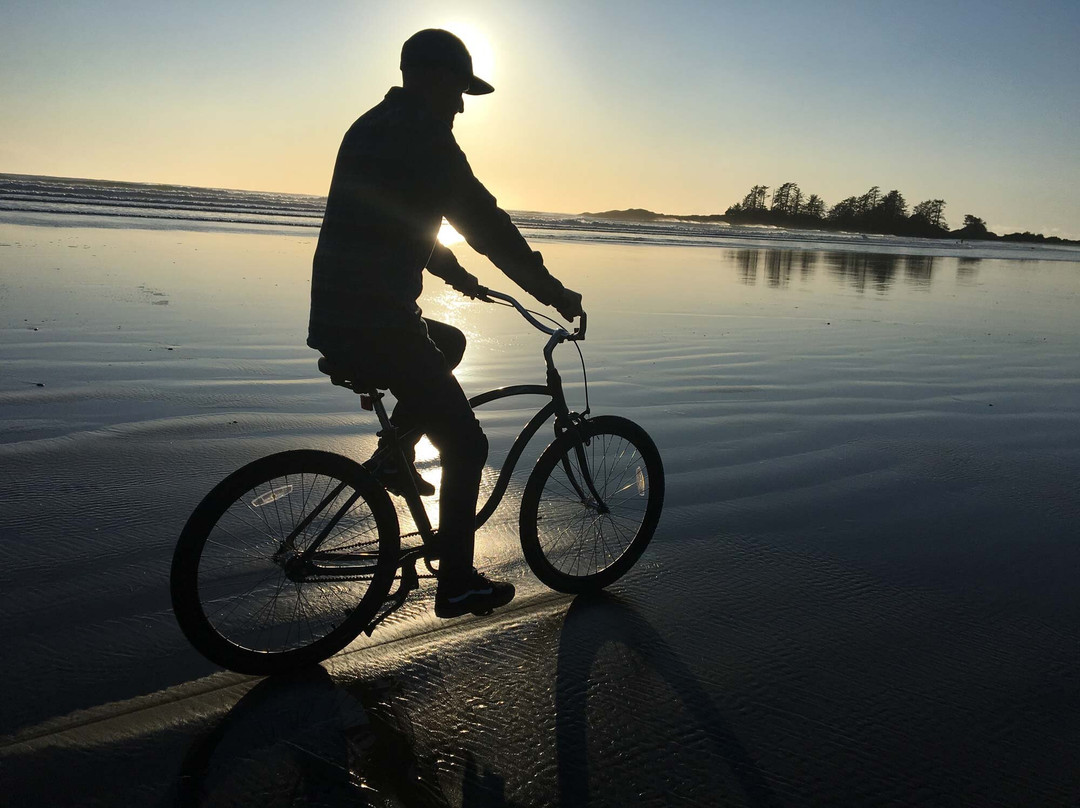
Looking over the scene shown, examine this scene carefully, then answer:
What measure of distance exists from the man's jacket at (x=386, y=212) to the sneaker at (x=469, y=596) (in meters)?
1.08

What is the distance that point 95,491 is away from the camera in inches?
170

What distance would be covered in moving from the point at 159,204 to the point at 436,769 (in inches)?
1728

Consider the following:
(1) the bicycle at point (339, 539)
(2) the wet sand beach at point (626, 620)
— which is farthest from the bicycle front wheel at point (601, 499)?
(2) the wet sand beach at point (626, 620)

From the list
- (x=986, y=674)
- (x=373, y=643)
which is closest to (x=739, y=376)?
(x=986, y=674)

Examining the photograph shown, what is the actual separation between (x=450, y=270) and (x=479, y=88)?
78cm

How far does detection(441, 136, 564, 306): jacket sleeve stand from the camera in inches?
108

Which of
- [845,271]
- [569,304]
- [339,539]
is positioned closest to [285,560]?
[339,539]

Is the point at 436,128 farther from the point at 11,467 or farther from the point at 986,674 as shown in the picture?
the point at 11,467

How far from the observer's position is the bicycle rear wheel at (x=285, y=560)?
8.52 feet

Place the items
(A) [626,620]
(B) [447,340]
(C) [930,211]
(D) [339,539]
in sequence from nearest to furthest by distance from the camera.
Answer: (D) [339,539], (B) [447,340], (A) [626,620], (C) [930,211]

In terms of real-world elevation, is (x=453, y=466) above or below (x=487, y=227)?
below

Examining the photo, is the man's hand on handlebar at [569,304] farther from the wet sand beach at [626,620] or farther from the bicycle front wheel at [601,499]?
the wet sand beach at [626,620]

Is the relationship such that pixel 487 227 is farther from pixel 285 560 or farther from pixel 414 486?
pixel 285 560

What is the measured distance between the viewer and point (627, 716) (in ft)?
8.71
